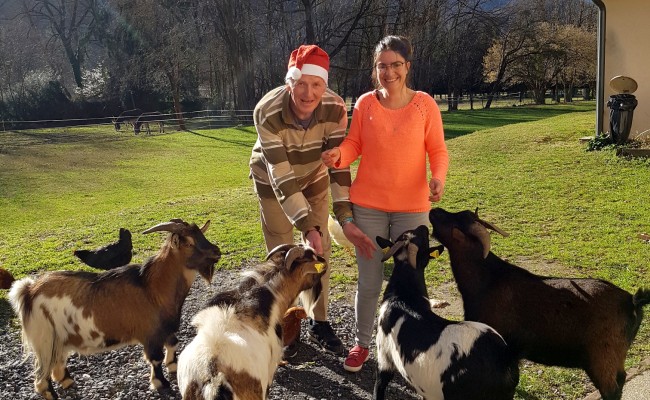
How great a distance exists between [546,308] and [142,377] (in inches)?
117

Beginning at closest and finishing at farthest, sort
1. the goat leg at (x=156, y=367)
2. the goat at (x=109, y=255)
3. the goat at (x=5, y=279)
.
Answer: the goat leg at (x=156, y=367) → the goat at (x=109, y=255) → the goat at (x=5, y=279)

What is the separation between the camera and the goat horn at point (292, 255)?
337cm

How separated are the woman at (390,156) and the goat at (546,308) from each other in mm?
287

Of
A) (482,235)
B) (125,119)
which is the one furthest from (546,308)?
(125,119)

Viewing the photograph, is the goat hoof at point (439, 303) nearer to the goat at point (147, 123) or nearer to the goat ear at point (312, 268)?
the goat ear at point (312, 268)

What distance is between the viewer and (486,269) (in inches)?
145

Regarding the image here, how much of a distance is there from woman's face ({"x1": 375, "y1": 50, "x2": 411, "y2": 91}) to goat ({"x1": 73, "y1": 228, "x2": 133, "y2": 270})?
292 cm

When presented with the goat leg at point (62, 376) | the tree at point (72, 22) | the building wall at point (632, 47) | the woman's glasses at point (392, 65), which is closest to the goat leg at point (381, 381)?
the woman's glasses at point (392, 65)

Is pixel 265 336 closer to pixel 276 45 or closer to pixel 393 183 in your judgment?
pixel 393 183

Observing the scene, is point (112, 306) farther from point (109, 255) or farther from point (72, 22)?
point (72, 22)

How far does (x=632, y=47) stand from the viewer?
42.1ft

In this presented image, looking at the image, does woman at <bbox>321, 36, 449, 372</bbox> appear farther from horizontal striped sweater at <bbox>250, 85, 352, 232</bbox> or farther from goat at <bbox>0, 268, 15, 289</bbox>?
goat at <bbox>0, 268, 15, 289</bbox>

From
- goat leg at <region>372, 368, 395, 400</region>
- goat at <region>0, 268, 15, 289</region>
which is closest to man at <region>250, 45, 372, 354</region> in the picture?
goat leg at <region>372, 368, 395, 400</region>

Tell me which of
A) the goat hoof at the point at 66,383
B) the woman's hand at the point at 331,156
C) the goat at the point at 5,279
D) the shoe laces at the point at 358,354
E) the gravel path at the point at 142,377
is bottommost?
the gravel path at the point at 142,377
